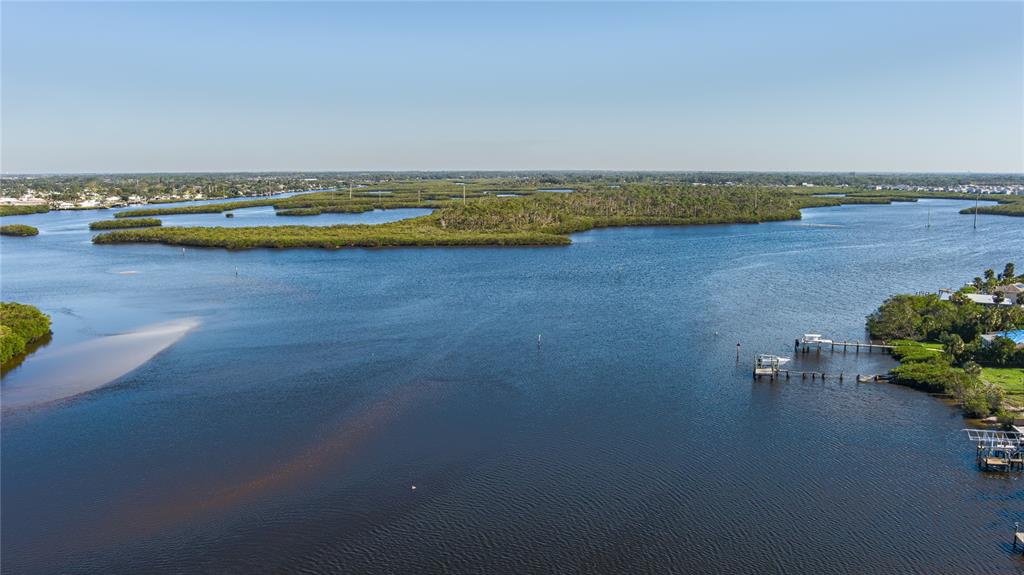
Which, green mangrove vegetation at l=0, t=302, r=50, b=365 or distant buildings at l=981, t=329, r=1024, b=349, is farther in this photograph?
green mangrove vegetation at l=0, t=302, r=50, b=365

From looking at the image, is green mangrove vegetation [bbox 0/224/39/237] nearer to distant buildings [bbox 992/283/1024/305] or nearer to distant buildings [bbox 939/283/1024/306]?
distant buildings [bbox 939/283/1024/306]

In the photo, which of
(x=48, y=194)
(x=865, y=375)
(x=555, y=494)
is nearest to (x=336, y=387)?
(x=555, y=494)

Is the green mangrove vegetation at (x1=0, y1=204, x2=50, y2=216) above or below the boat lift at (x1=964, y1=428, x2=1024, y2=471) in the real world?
above

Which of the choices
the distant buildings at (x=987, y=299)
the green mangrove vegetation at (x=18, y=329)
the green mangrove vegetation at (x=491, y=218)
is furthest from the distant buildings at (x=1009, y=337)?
the green mangrove vegetation at (x=491, y=218)

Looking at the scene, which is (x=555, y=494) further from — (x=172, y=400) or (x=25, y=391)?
(x=25, y=391)

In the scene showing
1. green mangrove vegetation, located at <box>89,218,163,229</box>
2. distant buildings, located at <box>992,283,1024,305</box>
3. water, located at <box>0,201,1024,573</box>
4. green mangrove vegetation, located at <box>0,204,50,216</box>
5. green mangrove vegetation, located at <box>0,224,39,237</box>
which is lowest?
water, located at <box>0,201,1024,573</box>

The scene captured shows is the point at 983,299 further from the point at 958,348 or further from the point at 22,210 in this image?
the point at 22,210

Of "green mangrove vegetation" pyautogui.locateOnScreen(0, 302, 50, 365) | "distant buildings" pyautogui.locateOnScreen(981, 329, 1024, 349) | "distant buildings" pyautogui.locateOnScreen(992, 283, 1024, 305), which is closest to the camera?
"distant buildings" pyautogui.locateOnScreen(981, 329, 1024, 349)

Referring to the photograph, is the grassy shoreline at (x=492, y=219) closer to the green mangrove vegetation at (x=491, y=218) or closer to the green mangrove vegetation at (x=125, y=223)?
the green mangrove vegetation at (x=491, y=218)

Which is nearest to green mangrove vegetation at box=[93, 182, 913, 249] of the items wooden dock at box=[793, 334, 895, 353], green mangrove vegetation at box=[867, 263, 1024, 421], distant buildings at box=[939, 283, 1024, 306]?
distant buildings at box=[939, 283, 1024, 306]
